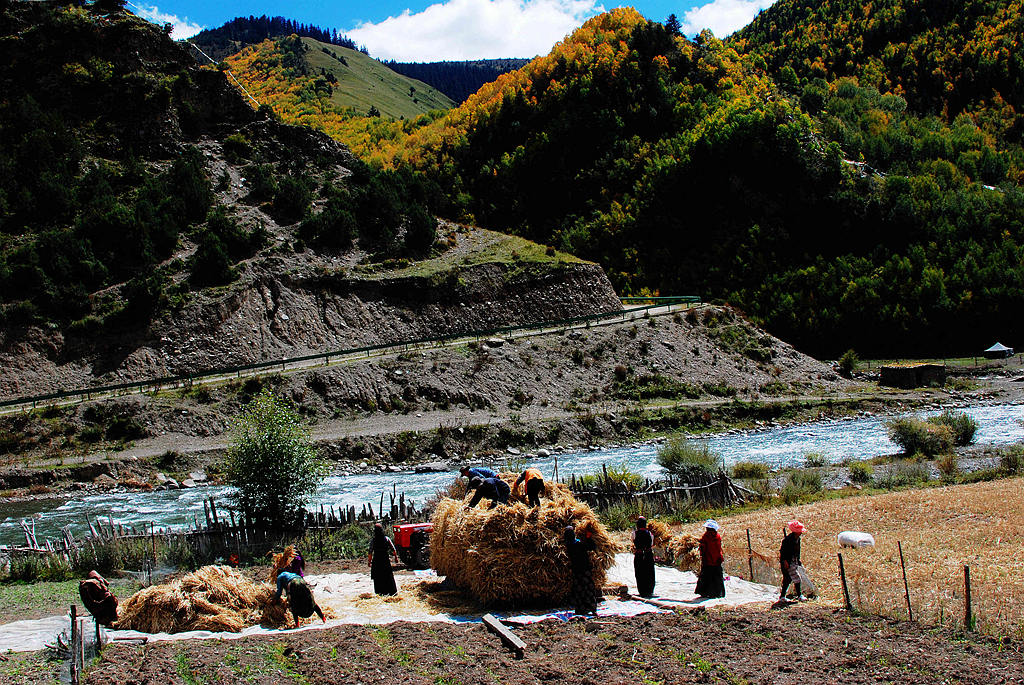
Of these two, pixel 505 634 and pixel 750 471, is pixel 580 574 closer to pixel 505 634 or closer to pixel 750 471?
pixel 505 634

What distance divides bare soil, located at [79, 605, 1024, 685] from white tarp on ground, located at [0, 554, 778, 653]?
0.54 m

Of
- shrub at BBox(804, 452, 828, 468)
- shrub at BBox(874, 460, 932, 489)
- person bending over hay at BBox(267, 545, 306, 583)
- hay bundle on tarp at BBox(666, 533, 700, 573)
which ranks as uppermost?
person bending over hay at BBox(267, 545, 306, 583)

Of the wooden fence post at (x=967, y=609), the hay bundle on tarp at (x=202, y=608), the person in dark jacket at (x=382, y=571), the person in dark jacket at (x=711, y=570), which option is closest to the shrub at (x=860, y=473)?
the person in dark jacket at (x=711, y=570)

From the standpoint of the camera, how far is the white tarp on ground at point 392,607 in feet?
40.0

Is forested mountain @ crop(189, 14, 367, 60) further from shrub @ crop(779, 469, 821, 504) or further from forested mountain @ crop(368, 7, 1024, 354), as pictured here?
shrub @ crop(779, 469, 821, 504)

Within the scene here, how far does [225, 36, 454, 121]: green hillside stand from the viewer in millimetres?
124562

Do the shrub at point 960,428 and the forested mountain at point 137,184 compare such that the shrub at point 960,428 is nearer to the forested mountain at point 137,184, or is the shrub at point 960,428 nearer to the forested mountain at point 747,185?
the forested mountain at point 137,184

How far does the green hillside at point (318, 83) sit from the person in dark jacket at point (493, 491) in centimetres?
11040

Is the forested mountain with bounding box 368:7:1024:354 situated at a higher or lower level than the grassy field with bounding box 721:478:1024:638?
higher

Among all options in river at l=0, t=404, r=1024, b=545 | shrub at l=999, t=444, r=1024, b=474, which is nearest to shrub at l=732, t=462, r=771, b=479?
river at l=0, t=404, r=1024, b=545

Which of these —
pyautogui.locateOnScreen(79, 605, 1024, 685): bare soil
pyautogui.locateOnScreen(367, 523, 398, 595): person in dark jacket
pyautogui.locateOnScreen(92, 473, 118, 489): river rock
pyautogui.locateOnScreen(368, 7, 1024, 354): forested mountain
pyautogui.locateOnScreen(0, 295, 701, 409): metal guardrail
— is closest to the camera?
pyautogui.locateOnScreen(79, 605, 1024, 685): bare soil

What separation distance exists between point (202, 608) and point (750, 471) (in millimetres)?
23401

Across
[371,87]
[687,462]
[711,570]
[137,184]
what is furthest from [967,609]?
[371,87]

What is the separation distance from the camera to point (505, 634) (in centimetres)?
1160
